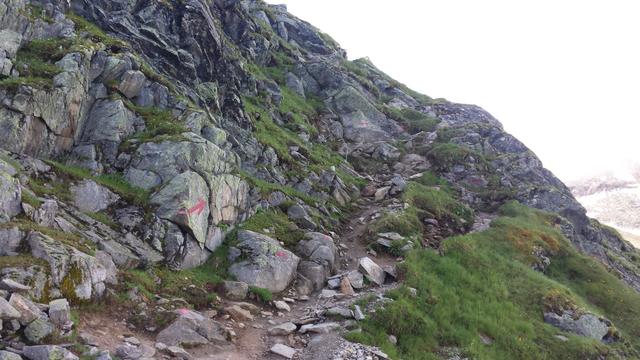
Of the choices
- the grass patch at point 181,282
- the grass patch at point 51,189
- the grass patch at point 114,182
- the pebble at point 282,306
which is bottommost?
the grass patch at point 181,282

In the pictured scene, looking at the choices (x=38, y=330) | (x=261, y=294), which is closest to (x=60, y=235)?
(x=38, y=330)

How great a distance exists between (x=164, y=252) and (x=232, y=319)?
17.2ft

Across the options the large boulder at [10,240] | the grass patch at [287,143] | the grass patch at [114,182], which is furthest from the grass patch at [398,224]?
the large boulder at [10,240]

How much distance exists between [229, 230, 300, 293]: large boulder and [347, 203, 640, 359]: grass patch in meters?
6.04

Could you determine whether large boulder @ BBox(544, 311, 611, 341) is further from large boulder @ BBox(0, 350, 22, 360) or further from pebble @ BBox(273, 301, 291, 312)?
large boulder @ BBox(0, 350, 22, 360)

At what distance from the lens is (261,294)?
22.0 m

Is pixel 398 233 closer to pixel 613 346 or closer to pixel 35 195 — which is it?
pixel 613 346

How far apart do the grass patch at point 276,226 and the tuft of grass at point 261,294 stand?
18.2 ft

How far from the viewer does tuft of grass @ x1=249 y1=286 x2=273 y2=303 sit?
2189 centimetres

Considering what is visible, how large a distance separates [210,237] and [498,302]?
1862 centimetres

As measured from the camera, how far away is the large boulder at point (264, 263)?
75.8 feet

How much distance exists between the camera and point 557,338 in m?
24.1

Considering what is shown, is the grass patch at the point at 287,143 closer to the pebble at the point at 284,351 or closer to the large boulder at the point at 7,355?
the pebble at the point at 284,351

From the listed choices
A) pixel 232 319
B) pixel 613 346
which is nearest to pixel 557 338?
pixel 613 346
